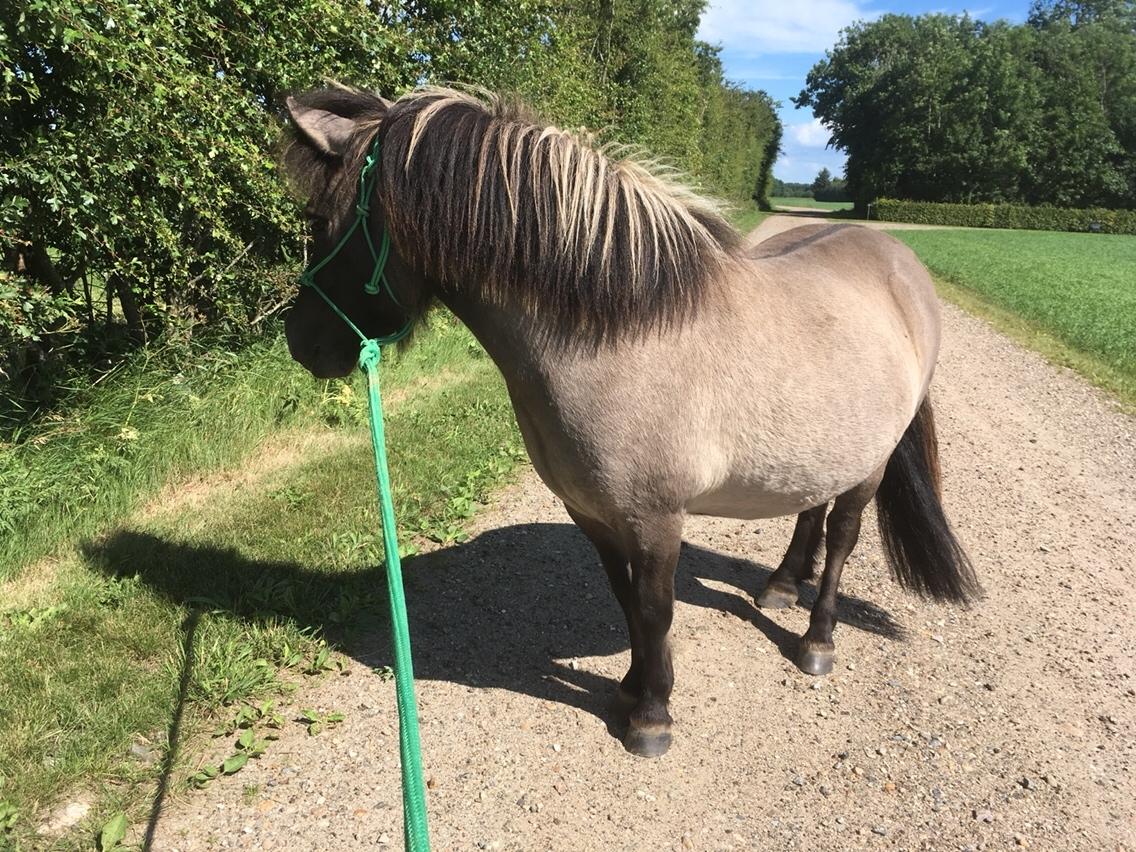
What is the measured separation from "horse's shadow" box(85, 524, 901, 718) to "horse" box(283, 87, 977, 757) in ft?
1.76

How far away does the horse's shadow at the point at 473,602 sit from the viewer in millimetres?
3203

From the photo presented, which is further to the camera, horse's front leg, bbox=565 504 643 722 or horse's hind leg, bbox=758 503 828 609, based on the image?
horse's hind leg, bbox=758 503 828 609

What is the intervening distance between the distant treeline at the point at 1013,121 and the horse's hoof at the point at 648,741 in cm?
5869

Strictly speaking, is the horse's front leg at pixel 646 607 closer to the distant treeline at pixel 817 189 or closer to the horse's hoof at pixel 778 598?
the horse's hoof at pixel 778 598

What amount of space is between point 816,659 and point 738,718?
0.58 metres

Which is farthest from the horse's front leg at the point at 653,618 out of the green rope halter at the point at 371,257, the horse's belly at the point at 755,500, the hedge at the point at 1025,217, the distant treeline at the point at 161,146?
the hedge at the point at 1025,217

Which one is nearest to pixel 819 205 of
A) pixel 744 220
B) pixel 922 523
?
pixel 744 220

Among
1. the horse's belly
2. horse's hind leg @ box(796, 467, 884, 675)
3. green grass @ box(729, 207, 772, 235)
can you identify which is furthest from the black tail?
green grass @ box(729, 207, 772, 235)

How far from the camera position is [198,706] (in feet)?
8.73

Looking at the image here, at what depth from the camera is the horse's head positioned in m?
2.16

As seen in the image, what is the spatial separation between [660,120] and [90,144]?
15.2 m

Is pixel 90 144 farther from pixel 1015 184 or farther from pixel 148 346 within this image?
pixel 1015 184

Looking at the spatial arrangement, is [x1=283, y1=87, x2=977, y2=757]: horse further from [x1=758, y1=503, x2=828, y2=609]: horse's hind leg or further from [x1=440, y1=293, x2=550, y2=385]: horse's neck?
[x1=758, y1=503, x2=828, y2=609]: horse's hind leg

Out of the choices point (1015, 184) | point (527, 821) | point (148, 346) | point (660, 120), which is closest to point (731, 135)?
point (660, 120)
